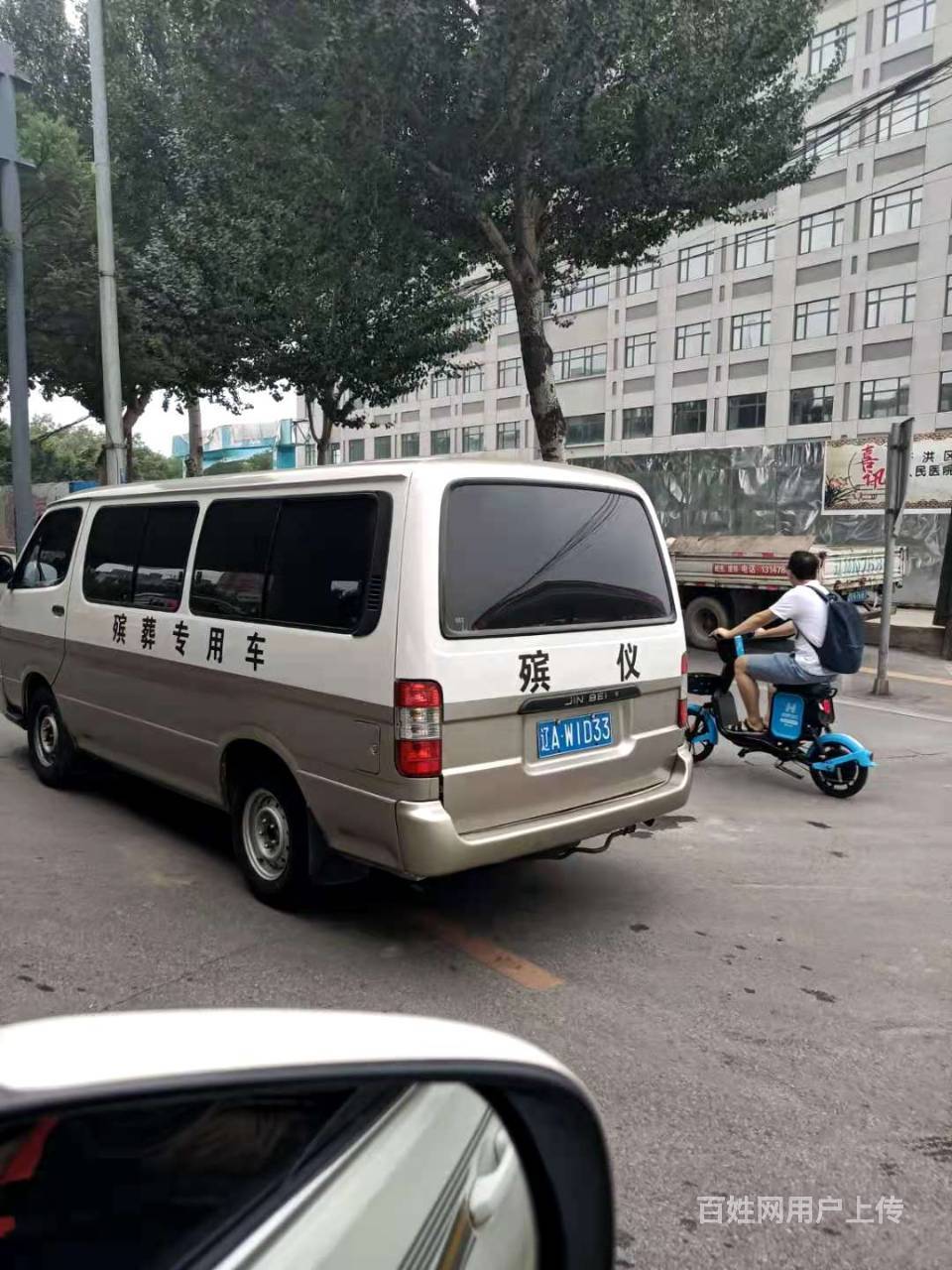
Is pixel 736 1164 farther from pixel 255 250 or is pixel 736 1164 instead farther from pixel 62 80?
pixel 62 80

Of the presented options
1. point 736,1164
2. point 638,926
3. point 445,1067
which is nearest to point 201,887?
point 638,926

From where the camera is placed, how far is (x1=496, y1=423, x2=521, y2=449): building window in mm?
56219

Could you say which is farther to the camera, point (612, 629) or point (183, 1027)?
point (612, 629)

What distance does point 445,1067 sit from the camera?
122cm

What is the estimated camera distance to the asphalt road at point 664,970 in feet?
8.38

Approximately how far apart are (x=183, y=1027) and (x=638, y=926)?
10.9 ft

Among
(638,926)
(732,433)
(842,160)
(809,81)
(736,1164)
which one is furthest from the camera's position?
(732,433)

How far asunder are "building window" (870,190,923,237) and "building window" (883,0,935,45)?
596cm

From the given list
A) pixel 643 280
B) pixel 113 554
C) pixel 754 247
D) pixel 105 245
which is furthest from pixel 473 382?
pixel 113 554

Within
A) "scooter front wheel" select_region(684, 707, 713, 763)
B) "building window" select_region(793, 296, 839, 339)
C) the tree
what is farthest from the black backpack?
"building window" select_region(793, 296, 839, 339)

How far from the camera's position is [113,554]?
545 centimetres

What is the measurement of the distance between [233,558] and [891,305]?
41639 millimetres

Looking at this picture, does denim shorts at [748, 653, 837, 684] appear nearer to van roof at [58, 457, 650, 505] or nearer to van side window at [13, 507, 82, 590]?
van roof at [58, 457, 650, 505]

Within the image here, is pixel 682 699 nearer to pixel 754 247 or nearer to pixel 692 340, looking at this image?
pixel 754 247
